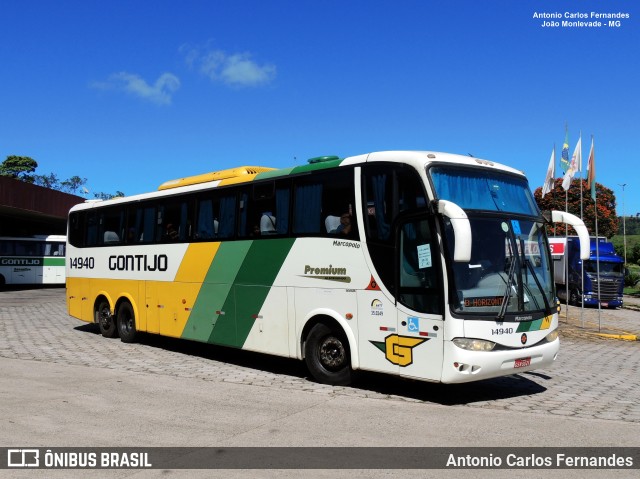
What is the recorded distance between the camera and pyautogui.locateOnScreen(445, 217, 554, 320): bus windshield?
795 centimetres

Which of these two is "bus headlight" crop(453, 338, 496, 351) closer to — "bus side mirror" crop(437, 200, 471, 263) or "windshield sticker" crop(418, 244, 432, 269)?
"windshield sticker" crop(418, 244, 432, 269)

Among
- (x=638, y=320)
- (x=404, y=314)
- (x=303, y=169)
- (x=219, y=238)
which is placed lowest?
(x=638, y=320)

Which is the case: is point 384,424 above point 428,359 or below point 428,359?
below

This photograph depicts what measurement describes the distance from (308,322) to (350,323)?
0.99 meters

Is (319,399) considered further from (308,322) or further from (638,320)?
(638,320)

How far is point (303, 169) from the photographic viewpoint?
10.2 meters

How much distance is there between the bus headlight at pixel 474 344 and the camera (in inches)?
308

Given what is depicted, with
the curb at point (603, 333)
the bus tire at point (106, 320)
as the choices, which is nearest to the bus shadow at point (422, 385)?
the bus tire at point (106, 320)

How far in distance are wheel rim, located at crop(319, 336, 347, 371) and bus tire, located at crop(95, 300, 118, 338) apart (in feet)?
24.5

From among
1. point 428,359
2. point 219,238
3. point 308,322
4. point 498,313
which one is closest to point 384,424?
point 428,359

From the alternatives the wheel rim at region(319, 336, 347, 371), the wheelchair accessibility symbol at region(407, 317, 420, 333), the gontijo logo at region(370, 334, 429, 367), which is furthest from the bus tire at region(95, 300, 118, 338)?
the wheelchair accessibility symbol at region(407, 317, 420, 333)

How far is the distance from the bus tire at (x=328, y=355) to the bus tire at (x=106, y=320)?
23.7 feet

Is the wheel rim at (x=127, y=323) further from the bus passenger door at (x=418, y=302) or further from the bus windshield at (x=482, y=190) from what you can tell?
the bus windshield at (x=482, y=190)

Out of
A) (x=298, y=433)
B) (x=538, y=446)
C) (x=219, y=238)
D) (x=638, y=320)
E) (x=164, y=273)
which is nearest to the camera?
(x=538, y=446)
